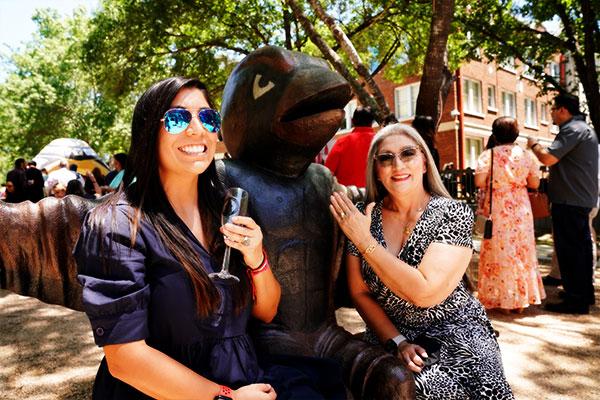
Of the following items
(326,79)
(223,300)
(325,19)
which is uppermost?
(325,19)

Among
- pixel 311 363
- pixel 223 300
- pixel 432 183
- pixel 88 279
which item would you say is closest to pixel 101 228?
pixel 88 279

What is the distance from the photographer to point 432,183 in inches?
86.0

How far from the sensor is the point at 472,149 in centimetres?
2055

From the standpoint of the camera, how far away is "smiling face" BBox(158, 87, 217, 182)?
147cm

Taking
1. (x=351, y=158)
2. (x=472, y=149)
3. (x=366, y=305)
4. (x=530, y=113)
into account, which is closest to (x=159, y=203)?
(x=366, y=305)

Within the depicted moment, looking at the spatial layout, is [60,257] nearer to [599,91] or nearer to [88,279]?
[88,279]

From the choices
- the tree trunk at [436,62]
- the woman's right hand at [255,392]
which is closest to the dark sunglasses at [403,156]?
the woman's right hand at [255,392]

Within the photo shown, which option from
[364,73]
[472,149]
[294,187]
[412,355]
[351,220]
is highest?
[364,73]

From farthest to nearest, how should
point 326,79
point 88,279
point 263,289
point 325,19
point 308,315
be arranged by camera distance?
1. point 325,19
2. point 308,315
3. point 326,79
4. point 263,289
5. point 88,279

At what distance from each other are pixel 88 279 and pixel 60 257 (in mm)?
489

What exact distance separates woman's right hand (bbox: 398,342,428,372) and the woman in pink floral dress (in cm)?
307

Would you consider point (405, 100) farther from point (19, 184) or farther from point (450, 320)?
point (450, 320)

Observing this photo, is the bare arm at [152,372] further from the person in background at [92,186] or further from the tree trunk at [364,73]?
the tree trunk at [364,73]

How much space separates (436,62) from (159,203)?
4886 mm
